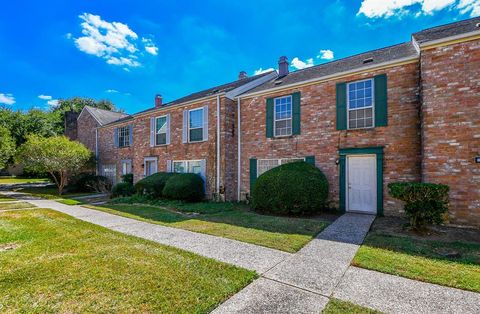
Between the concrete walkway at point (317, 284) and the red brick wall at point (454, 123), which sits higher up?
the red brick wall at point (454, 123)

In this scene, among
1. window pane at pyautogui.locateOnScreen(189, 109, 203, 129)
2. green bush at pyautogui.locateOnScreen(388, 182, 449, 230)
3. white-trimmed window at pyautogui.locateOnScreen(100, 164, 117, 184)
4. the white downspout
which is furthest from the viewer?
white-trimmed window at pyautogui.locateOnScreen(100, 164, 117, 184)

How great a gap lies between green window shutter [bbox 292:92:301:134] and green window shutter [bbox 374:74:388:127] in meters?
2.86

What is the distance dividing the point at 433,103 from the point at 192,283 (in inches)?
308

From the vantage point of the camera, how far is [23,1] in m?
8.41

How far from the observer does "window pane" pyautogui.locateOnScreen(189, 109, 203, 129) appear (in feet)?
39.7

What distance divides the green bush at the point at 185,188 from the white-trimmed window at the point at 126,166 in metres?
6.72

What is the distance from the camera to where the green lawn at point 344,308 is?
96.3 inches

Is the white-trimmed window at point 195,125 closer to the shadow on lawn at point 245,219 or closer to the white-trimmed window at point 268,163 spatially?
the white-trimmed window at point 268,163

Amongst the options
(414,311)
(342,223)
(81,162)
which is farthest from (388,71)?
(81,162)

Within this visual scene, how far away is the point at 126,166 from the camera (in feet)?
55.1

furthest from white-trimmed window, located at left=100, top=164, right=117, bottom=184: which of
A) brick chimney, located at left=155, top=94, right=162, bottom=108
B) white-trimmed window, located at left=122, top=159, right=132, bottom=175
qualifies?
brick chimney, located at left=155, top=94, right=162, bottom=108

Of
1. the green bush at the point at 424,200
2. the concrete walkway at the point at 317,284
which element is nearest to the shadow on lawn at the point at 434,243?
the green bush at the point at 424,200

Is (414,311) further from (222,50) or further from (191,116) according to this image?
(222,50)

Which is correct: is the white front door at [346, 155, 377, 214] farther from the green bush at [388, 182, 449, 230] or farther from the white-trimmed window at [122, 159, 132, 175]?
the white-trimmed window at [122, 159, 132, 175]
